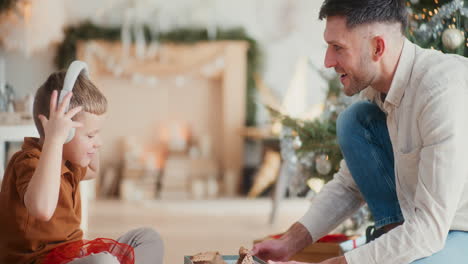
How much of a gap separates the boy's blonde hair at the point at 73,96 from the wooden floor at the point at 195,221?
1.10 meters

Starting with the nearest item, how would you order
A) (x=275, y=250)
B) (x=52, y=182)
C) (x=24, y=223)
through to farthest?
(x=52, y=182), (x=24, y=223), (x=275, y=250)

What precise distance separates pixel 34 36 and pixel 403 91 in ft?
11.5

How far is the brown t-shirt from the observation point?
4.74 ft

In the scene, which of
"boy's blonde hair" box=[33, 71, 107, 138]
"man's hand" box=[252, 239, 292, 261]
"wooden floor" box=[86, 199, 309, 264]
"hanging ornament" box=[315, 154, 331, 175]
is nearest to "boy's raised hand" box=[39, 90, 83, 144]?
"boy's blonde hair" box=[33, 71, 107, 138]

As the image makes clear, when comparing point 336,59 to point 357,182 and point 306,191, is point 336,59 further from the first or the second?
Result: point 306,191

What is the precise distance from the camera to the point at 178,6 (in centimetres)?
517

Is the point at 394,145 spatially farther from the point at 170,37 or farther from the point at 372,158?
the point at 170,37

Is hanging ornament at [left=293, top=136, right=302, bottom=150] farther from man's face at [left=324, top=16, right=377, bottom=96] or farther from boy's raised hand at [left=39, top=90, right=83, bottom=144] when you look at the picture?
Result: boy's raised hand at [left=39, top=90, right=83, bottom=144]

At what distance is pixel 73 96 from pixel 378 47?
0.72m

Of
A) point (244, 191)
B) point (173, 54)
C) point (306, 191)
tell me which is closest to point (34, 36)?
point (173, 54)

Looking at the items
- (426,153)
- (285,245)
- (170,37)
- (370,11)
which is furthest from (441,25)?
(170,37)

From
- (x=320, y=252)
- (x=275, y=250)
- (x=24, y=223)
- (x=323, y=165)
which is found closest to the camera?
(x=24, y=223)

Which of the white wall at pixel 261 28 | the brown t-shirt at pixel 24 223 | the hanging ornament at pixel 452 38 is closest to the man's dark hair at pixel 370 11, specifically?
the hanging ornament at pixel 452 38

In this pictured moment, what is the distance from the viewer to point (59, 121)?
1.38m
